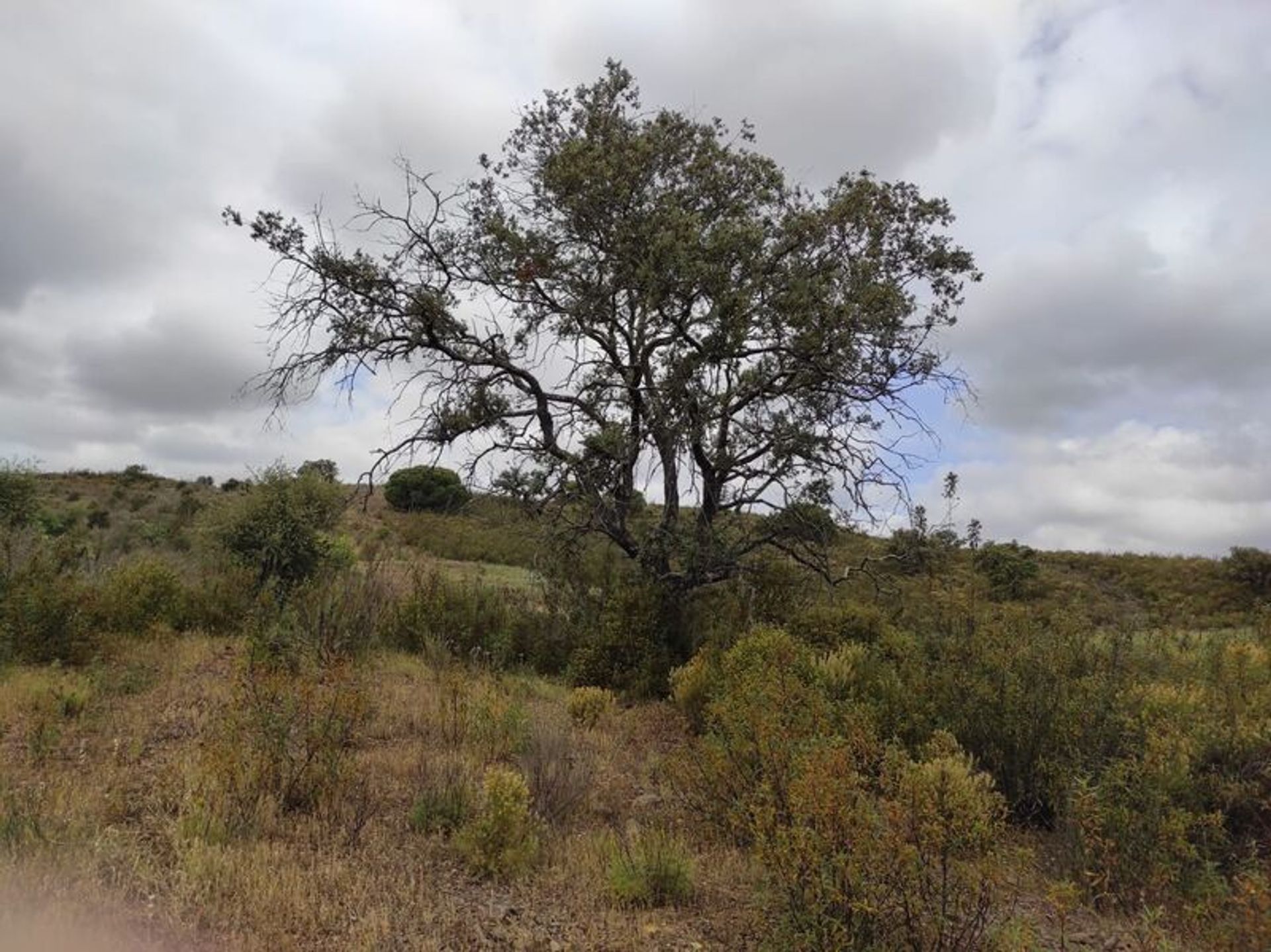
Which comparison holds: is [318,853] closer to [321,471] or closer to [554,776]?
[554,776]

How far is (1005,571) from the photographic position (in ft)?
72.2

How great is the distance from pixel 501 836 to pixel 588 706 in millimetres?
3908

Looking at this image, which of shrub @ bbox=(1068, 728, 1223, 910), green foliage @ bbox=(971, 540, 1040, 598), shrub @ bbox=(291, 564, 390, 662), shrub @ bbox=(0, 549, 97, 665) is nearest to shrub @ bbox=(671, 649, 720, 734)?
shrub @ bbox=(291, 564, 390, 662)

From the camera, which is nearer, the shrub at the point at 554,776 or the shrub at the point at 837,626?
the shrub at the point at 554,776

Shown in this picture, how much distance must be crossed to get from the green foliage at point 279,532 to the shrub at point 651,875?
9563 mm

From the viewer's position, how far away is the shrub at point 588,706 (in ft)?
29.8

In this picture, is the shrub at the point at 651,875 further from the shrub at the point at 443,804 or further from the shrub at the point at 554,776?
the shrub at the point at 443,804

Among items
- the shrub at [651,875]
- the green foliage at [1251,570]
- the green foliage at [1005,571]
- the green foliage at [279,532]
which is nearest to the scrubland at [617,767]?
the shrub at [651,875]

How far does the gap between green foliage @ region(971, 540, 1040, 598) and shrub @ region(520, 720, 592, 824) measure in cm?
1506

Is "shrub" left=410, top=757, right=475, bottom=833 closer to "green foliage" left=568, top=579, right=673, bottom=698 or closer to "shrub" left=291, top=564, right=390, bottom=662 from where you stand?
"shrub" left=291, top=564, right=390, bottom=662

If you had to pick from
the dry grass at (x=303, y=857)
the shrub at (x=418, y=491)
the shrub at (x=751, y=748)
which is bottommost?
the dry grass at (x=303, y=857)

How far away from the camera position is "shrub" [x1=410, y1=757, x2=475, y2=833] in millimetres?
5773

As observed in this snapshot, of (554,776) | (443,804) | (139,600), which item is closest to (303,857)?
(443,804)

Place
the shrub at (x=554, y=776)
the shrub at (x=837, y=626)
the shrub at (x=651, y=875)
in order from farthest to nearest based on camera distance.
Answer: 1. the shrub at (x=837, y=626)
2. the shrub at (x=554, y=776)
3. the shrub at (x=651, y=875)
